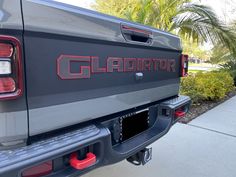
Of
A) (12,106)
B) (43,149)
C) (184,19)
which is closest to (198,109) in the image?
(184,19)

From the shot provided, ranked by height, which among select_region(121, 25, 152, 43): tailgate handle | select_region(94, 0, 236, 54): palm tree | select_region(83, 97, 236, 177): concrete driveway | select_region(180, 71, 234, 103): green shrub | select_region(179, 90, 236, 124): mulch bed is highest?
select_region(94, 0, 236, 54): palm tree

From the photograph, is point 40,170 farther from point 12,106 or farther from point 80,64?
point 80,64

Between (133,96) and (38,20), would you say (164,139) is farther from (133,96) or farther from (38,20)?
(38,20)

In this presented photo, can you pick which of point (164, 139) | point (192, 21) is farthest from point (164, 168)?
point (192, 21)

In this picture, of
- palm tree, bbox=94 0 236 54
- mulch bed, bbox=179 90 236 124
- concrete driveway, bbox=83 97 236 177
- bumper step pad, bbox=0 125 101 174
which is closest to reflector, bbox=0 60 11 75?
bumper step pad, bbox=0 125 101 174

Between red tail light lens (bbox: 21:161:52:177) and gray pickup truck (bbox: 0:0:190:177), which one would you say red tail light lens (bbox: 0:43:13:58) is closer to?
gray pickup truck (bbox: 0:0:190:177)

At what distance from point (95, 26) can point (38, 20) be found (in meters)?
0.44

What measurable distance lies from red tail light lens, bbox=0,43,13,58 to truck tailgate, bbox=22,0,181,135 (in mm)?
86

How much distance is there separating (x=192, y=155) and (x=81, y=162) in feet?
7.50

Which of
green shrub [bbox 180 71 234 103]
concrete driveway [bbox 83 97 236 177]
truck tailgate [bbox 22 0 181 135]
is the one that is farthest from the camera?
green shrub [bbox 180 71 234 103]

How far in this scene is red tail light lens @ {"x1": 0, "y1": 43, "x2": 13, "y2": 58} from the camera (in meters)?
1.15

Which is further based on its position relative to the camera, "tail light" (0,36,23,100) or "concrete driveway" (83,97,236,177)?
"concrete driveway" (83,97,236,177)

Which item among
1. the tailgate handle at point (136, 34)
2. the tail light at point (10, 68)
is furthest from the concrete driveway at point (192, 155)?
the tail light at point (10, 68)

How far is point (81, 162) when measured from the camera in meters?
1.44
